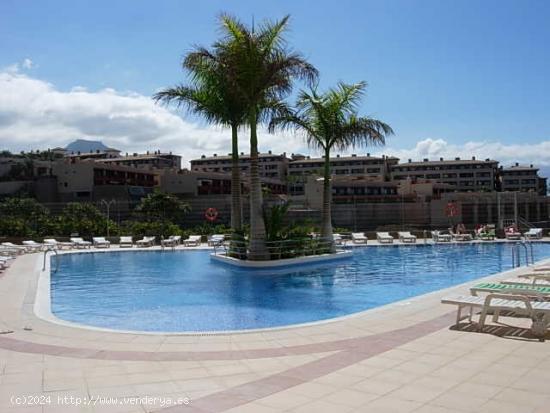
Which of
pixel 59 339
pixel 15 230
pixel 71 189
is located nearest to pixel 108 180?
pixel 71 189

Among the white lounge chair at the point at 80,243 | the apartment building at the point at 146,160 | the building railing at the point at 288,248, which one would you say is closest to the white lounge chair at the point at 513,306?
the building railing at the point at 288,248

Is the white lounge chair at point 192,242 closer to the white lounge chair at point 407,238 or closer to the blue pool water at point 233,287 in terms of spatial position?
the blue pool water at point 233,287

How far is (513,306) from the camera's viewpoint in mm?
7949

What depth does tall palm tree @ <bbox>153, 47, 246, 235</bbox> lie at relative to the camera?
2066cm

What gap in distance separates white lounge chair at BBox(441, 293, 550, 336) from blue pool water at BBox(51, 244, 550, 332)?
11.3ft

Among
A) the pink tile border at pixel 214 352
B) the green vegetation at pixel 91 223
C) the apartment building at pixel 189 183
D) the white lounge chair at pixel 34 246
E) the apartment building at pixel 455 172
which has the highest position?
Answer: the apartment building at pixel 455 172

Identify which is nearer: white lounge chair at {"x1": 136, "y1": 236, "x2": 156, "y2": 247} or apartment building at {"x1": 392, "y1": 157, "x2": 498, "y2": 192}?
white lounge chair at {"x1": 136, "y1": 236, "x2": 156, "y2": 247}

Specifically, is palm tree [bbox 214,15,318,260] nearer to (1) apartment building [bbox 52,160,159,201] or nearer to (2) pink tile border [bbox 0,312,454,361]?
(2) pink tile border [bbox 0,312,454,361]

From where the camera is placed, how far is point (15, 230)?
33719 mm

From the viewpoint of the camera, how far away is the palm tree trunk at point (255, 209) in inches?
764

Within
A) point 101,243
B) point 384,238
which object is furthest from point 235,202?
point 384,238

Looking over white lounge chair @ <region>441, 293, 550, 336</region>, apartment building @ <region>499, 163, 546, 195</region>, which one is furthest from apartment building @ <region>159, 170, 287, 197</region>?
apartment building @ <region>499, 163, 546, 195</region>

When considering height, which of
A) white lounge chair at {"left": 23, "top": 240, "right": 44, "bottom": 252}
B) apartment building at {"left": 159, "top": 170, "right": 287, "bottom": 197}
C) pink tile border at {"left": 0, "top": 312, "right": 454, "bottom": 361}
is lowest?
pink tile border at {"left": 0, "top": 312, "right": 454, "bottom": 361}

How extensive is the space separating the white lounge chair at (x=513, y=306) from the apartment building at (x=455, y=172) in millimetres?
103460
